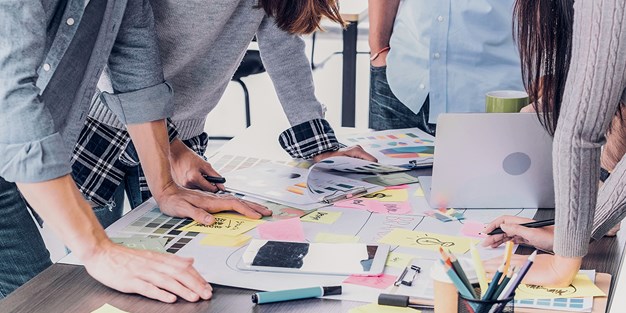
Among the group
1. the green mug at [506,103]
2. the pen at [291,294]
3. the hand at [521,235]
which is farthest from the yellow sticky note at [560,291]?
the green mug at [506,103]

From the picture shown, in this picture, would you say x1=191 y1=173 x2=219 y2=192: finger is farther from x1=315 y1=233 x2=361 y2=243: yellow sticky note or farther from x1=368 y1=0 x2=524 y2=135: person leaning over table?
x1=368 y1=0 x2=524 y2=135: person leaning over table

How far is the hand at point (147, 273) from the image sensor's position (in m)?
1.19

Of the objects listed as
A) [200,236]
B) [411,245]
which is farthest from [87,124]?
[411,245]

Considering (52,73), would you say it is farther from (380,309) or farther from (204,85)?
(380,309)

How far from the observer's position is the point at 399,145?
1.94 meters

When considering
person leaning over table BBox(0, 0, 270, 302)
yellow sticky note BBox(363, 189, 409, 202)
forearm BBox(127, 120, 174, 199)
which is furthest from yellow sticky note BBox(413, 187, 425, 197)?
forearm BBox(127, 120, 174, 199)

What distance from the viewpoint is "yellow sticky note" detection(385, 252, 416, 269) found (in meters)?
1.28

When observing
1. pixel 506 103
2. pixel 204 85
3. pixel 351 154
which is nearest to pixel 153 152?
pixel 204 85

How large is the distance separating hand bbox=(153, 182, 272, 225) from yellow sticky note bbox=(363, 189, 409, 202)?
8.7 inches

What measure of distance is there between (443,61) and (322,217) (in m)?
0.76

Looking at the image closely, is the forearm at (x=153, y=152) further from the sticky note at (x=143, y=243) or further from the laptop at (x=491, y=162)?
the laptop at (x=491, y=162)

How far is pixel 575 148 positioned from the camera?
116cm

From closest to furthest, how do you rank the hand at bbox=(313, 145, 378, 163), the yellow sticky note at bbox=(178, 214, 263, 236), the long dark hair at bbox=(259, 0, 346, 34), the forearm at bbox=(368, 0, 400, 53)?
the yellow sticky note at bbox=(178, 214, 263, 236) → the long dark hair at bbox=(259, 0, 346, 34) → the hand at bbox=(313, 145, 378, 163) → the forearm at bbox=(368, 0, 400, 53)

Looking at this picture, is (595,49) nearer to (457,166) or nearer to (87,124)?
(457,166)
